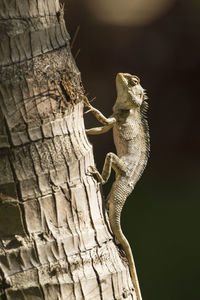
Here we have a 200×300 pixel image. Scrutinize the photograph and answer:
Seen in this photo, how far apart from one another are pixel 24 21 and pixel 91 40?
538cm

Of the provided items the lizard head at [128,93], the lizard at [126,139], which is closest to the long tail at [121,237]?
the lizard at [126,139]

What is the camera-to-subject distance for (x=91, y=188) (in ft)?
8.83

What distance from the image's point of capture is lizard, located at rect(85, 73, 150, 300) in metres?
3.66

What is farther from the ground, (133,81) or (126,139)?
(133,81)

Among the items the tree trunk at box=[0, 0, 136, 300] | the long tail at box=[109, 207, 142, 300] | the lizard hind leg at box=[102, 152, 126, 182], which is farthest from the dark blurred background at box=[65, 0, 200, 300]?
the tree trunk at box=[0, 0, 136, 300]

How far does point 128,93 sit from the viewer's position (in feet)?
14.1

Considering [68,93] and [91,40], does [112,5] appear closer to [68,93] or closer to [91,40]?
[91,40]

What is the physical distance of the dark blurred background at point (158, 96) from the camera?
7215mm

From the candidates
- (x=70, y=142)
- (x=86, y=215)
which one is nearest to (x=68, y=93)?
(x=70, y=142)

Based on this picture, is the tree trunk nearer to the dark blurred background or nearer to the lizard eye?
the lizard eye

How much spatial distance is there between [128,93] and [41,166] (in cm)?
206

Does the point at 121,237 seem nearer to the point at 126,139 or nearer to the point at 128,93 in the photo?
the point at 126,139

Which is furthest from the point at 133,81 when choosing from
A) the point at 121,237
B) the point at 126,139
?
the point at 121,237

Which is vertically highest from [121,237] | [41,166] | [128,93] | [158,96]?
[41,166]
